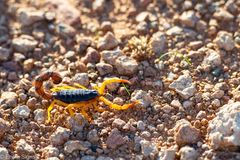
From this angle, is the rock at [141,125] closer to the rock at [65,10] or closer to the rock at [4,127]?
the rock at [4,127]

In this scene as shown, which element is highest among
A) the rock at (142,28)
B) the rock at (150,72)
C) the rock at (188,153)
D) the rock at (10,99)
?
the rock at (142,28)

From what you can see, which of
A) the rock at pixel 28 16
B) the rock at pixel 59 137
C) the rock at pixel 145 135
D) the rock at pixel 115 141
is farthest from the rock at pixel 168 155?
the rock at pixel 28 16

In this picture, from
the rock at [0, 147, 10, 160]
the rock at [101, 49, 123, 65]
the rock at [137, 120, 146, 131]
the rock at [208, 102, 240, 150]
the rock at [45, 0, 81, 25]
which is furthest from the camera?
the rock at [45, 0, 81, 25]

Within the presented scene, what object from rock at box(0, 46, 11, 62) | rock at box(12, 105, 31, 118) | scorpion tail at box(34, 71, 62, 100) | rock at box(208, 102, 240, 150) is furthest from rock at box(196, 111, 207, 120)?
rock at box(0, 46, 11, 62)

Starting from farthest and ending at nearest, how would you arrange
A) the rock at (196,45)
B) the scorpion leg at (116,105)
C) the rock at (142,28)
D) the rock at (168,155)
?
the rock at (142,28)
the rock at (196,45)
the scorpion leg at (116,105)
the rock at (168,155)

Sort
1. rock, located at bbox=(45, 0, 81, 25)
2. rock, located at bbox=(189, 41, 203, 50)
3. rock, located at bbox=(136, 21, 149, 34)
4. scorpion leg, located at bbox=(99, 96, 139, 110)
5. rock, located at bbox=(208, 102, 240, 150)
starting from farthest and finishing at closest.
A: rock, located at bbox=(45, 0, 81, 25) → rock, located at bbox=(136, 21, 149, 34) → rock, located at bbox=(189, 41, 203, 50) → scorpion leg, located at bbox=(99, 96, 139, 110) → rock, located at bbox=(208, 102, 240, 150)

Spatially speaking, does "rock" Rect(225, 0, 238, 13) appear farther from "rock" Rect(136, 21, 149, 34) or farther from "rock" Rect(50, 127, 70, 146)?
"rock" Rect(50, 127, 70, 146)
